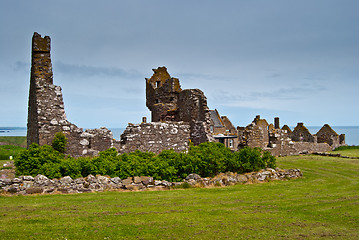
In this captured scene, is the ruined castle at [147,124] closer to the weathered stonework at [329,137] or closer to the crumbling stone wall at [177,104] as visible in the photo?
the crumbling stone wall at [177,104]

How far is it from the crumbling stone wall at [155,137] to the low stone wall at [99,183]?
199 inches

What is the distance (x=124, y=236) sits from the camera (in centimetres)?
650

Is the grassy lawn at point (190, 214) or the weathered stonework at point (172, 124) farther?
the weathered stonework at point (172, 124)

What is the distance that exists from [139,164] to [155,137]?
202 inches

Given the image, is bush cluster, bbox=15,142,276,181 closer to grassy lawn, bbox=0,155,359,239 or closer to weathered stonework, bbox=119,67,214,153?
grassy lawn, bbox=0,155,359,239

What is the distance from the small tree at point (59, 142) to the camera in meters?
14.1

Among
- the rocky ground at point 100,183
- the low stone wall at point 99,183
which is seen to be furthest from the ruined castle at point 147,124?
the low stone wall at point 99,183

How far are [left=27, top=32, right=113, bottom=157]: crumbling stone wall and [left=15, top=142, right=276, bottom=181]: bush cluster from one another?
1.20 metres

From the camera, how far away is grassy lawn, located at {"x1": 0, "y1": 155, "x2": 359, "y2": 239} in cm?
677

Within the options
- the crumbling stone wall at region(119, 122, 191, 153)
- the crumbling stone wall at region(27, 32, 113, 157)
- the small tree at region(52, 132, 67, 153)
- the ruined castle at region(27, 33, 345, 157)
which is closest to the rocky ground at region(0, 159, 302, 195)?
the small tree at region(52, 132, 67, 153)

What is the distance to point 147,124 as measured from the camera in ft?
55.9

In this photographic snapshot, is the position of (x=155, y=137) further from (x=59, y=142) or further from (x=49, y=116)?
(x=49, y=116)

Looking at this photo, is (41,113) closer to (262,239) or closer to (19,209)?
(19,209)

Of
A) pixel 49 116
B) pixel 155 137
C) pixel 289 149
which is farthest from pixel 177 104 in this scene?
pixel 289 149
